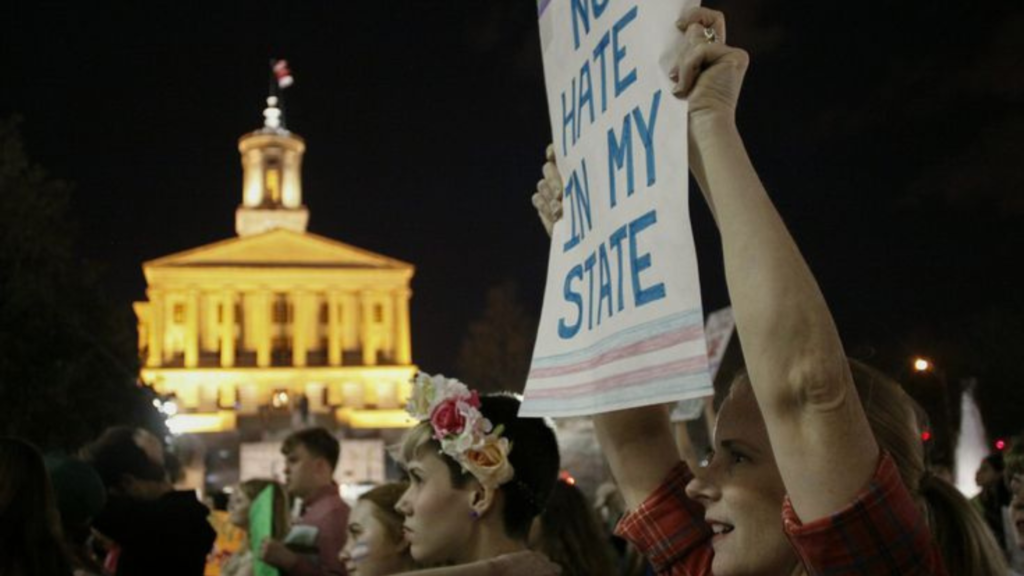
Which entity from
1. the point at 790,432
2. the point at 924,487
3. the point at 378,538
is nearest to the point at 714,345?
the point at 378,538

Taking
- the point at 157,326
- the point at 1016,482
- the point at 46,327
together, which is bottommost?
the point at 1016,482

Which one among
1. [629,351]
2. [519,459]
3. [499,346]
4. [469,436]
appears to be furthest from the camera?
[499,346]

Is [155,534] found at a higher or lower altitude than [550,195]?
lower

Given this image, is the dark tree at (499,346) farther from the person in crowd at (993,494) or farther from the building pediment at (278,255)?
the person in crowd at (993,494)

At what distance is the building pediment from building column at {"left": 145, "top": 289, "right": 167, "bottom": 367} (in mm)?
1871

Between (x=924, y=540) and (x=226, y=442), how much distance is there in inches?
2336

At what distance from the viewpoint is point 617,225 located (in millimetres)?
2197

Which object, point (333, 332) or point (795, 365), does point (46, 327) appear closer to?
point (795, 365)

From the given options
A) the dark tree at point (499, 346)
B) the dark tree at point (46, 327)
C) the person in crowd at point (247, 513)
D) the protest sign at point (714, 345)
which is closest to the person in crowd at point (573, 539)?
the protest sign at point (714, 345)

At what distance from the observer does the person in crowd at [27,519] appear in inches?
145

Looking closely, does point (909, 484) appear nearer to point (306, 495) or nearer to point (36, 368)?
point (306, 495)

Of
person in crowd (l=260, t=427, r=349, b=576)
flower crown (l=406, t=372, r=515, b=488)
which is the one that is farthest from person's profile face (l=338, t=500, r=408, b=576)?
person in crowd (l=260, t=427, r=349, b=576)

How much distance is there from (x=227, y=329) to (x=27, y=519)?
70618mm

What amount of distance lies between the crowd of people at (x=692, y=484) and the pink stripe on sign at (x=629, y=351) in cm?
14
